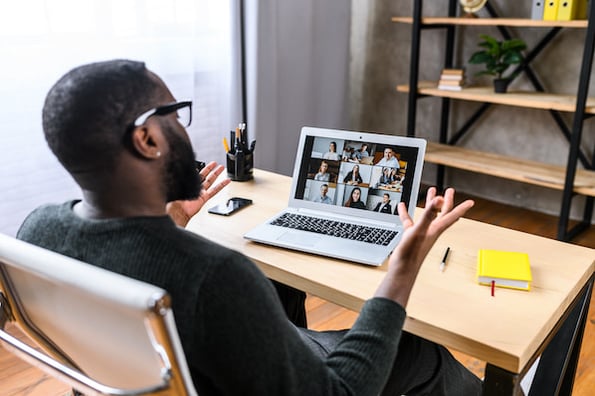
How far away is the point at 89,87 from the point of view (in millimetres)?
810

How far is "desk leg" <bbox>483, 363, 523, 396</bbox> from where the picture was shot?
99 centimetres

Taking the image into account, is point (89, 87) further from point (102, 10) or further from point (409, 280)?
point (102, 10)

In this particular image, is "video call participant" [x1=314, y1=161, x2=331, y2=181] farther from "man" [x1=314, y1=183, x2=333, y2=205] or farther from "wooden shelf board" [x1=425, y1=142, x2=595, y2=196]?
"wooden shelf board" [x1=425, y1=142, x2=595, y2=196]

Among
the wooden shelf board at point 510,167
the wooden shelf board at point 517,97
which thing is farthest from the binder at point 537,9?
the wooden shelf board at point 510,167

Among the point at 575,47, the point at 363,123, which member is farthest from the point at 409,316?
the point at 363,123

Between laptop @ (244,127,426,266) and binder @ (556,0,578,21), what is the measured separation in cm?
189

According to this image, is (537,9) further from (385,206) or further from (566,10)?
(385,206)

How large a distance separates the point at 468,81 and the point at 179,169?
2995mm

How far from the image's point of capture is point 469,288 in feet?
3.85

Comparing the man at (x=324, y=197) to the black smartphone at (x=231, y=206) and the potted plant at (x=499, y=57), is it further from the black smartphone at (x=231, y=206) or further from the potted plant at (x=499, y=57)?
the potted plant at (x=499, y=57)

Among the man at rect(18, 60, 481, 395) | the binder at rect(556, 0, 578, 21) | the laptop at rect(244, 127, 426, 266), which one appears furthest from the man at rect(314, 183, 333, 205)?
the binder at rect(556, 0, 578, 21)

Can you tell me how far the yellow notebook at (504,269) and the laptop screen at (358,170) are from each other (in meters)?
0.23

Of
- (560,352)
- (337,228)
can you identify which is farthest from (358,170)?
(560,352)

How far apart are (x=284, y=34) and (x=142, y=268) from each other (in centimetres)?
263
